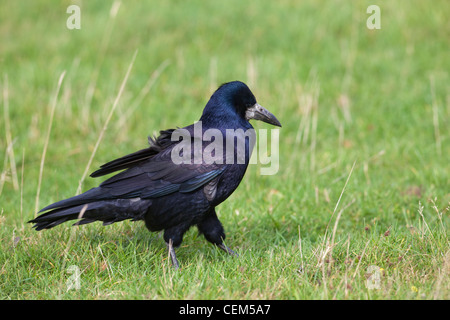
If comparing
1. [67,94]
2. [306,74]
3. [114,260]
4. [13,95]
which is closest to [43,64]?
[13,95]

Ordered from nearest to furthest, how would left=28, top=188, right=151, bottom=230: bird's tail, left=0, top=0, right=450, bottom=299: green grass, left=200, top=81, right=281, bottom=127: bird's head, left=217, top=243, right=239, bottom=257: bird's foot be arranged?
left=0, top=0, right=450, bottom=299: green grass → left=28, top=188, right=151, bottom=230: bird's tail → left=217, top=243, right=239, bottom=257: bird's foot → left=200, top=81, right=281, bottom=127: bird's head

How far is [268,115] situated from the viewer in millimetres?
4426

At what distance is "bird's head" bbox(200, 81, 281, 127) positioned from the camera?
165 inches

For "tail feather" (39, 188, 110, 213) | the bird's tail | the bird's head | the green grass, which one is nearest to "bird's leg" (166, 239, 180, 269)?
the green grass

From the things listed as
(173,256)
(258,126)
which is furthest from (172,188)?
(258,126)

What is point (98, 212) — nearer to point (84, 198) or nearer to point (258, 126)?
point (84, 198)

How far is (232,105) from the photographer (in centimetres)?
423

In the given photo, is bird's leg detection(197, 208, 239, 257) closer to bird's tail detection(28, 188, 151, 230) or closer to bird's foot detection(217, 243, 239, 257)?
bird's foot detection(217, 243, 239, 257)

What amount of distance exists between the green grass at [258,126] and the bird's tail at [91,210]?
16 cm

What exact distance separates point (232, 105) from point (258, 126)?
9.27 feet

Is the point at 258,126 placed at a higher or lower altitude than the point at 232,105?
lower

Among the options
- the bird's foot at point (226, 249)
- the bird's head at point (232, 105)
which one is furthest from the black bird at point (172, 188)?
the bird's foot at point (226, 249)

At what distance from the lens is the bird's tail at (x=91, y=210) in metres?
3.87

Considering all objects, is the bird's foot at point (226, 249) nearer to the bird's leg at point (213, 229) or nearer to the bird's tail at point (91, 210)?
the bird's leg at point (213, 229)
